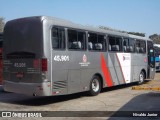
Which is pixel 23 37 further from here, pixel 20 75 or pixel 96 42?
pixel 96 42

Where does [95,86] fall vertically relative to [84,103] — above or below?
above

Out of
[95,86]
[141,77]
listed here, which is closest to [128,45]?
[141,77]

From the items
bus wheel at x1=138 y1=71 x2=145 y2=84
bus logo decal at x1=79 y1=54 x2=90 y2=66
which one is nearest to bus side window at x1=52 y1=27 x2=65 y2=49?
bus logo decal at x1=79 y1=54 x2=90 y2=66

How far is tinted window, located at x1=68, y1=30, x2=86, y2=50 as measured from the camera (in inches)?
482

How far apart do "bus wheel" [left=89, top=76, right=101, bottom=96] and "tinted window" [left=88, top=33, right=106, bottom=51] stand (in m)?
1.40

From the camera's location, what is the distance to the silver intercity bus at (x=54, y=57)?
36.1 feet

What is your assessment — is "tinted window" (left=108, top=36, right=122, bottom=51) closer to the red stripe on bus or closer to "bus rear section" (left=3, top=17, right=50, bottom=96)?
the red stripe on bus

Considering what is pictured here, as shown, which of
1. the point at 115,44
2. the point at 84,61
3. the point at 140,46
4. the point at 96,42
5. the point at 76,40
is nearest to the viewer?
the point at 76,40

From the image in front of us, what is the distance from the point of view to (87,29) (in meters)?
13.5

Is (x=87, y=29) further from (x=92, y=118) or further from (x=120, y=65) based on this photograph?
(x=92, y=118)

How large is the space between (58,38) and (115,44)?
5037 mm

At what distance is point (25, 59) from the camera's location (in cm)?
1143

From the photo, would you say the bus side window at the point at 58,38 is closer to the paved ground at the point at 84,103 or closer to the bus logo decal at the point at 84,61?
the bus logo decal at the point at 84,61

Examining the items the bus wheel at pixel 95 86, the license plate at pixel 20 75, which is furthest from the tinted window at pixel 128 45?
the license plate at pixel 20 75
